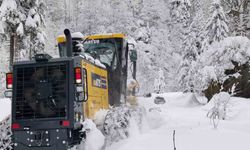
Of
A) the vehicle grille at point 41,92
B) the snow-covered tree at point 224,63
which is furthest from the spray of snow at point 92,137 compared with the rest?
the snow-covered tree at point 224,63

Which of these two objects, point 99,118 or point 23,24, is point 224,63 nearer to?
point 99,118

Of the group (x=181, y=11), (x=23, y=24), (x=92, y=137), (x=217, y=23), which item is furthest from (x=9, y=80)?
(x=181, y=11)

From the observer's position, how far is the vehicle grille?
6820 millimetres

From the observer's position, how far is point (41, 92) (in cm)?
688

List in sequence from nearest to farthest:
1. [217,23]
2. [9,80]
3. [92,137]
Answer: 1. [92,137]
2. [9,80]
3. [217,23]

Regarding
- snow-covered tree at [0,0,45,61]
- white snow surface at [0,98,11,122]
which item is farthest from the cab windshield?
snow-covered tree at [0,0,45,61]

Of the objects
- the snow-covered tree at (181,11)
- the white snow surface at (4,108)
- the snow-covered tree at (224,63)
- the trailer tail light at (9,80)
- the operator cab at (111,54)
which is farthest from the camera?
the snow-covered tree at (181,11)

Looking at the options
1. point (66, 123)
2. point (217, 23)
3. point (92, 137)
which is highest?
point (217, 23)

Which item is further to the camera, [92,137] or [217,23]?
[217,23]

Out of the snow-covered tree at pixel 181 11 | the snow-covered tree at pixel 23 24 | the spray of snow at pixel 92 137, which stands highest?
the snow-covered tree at pixel 181 11

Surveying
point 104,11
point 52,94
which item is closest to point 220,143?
point 52,94

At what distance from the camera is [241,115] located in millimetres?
10555

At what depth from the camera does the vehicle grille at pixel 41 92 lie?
6.82m

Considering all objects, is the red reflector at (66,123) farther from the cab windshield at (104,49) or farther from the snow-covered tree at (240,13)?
the snow-covered tree at (240,13)
